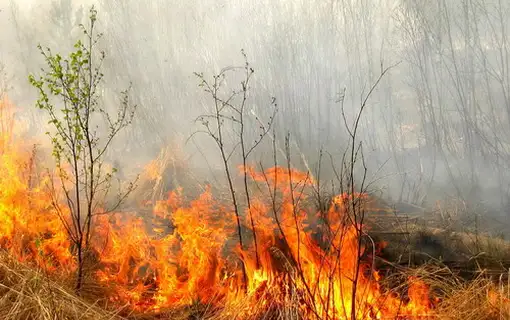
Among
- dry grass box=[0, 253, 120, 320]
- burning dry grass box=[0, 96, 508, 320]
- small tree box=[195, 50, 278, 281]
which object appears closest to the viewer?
dry grass box=[0, 253, 120, 320]

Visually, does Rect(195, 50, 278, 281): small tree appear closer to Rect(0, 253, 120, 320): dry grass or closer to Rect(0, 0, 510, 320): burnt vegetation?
Rect(0, 0, 510, 320): burnt vegetation

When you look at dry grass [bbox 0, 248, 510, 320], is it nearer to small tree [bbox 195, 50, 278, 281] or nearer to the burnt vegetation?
the burnt vegetation

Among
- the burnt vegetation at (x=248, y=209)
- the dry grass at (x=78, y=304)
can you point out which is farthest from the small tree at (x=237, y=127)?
the dry grass at (x=78, y=304)

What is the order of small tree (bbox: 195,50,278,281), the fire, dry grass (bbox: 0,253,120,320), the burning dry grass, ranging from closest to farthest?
dry grass (bbox: 0,253,120,320) → the burning dry grass → the fire → small tree (bbox: 195,50,278,281)

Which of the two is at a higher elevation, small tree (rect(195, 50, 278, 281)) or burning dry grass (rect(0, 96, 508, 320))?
small tree (rect(195, 50, 278, 281))

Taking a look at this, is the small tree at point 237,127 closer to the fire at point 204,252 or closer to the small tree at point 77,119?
the fire at point 204,252

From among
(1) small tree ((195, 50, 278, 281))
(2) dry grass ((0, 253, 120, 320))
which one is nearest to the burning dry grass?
(2) dry grass ((0, 253, 120, 320))

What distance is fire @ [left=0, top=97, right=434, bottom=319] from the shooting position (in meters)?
4.32

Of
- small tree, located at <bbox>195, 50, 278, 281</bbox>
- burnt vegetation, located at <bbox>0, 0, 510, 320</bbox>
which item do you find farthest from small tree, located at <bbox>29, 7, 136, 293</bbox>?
small tree, located at <bbox>195, 50, 278, 281</bbox>

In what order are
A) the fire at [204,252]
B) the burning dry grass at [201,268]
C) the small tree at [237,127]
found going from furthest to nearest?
the small tree at [237,127] < the fire at [204,252] < the burning dry grass at [201,268]

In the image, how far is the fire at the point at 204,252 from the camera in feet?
14.2

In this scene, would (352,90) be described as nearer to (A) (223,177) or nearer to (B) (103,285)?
(A) (223,177)

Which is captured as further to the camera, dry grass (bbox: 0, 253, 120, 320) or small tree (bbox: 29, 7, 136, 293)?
small tree (bbox: 29, 7, 136, 293)

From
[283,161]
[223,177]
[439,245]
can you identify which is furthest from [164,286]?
[283,161]
